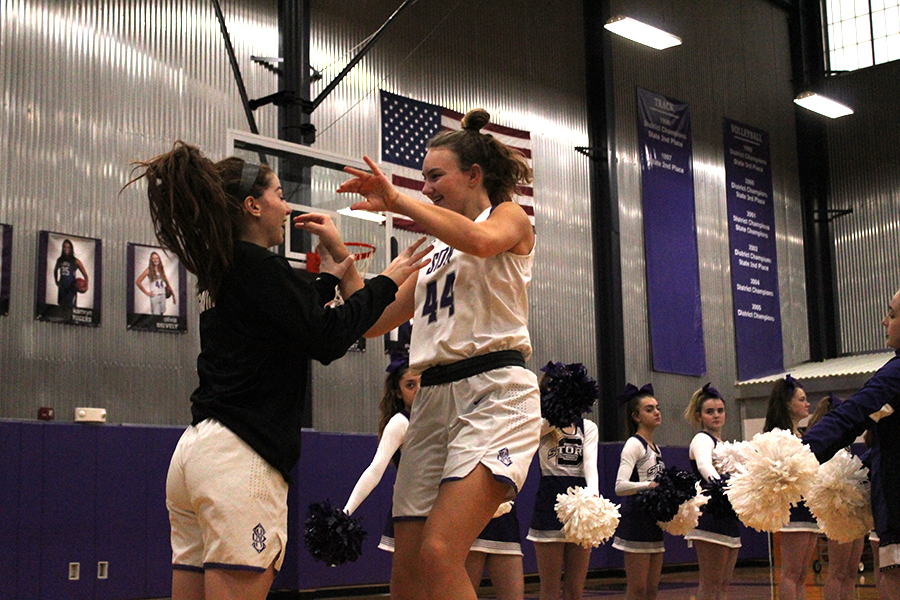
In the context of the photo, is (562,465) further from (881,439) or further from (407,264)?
(407,264)

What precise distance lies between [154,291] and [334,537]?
5166mm

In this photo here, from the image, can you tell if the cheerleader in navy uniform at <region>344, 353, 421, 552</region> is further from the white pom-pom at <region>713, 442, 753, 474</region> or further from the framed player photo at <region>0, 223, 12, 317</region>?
the framed player photo at <region>0, 223, 12, 317</region>

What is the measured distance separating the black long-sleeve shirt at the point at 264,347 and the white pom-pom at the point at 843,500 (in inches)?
98.0

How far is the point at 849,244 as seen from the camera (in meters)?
16.9

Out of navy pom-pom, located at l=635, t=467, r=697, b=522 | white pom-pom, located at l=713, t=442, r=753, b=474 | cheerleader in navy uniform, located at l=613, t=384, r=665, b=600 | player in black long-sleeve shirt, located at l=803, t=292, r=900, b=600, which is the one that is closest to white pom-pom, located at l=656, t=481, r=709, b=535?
navy pom-pom, located at l=635, t=467, r=697, b=522

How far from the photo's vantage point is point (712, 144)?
1609cm

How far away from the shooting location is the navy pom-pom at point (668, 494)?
6.61 m

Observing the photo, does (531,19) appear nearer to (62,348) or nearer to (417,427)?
(62,348)

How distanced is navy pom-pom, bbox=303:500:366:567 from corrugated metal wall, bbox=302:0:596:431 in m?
5.45

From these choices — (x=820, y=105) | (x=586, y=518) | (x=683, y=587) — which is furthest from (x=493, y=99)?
(x=586, y=518)

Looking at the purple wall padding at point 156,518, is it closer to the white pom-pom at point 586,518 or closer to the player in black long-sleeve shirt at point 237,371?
the white pom-pom at point 586,518

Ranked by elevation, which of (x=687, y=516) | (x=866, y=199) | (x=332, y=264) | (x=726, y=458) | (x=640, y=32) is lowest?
(x=687, y=516)

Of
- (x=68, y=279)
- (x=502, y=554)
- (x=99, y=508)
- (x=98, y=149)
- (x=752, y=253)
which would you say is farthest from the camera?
(x=752, y=253)

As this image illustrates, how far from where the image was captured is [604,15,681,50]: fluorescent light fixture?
11.9 metres
